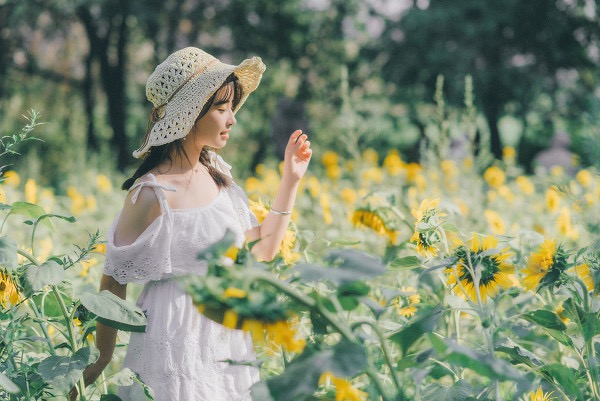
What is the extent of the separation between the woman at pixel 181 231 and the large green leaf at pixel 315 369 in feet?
2.12

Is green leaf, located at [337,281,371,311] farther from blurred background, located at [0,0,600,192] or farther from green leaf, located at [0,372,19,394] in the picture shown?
blurred background, located at [0,0,600,192]

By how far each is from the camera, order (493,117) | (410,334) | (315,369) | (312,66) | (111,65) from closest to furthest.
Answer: (315,369) < (410,334) < (493,117) < (312,66) < (111,65)

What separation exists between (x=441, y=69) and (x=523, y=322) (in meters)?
7.09

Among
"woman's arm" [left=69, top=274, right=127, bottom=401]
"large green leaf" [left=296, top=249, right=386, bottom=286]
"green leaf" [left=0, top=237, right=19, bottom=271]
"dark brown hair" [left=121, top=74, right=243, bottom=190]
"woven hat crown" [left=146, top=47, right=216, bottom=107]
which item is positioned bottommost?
"woman's arm" [left=69, top=274, right=127, bottom=401]

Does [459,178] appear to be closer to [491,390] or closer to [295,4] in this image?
[491,390]

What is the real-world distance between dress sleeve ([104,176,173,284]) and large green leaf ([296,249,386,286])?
70cm

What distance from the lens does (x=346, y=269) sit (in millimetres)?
894

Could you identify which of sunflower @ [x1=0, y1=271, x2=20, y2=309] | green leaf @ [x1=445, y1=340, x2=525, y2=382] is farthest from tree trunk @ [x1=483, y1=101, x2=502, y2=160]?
green leaf @ [x1=445, y1=340, x2=525, y2=382]

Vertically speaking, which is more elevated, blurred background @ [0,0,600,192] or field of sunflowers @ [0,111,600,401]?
field of sunflowers @ [0,111,600,401]

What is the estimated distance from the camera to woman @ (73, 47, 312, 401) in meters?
1.55

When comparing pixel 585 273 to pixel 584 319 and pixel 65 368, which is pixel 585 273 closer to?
pixel 584 319

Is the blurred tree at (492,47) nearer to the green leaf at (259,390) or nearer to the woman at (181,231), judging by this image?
the woman at (181,231)

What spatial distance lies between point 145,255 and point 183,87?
1.35 ft

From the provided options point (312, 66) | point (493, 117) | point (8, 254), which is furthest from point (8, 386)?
point (312, 66)
